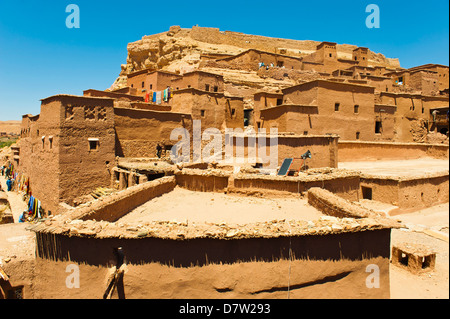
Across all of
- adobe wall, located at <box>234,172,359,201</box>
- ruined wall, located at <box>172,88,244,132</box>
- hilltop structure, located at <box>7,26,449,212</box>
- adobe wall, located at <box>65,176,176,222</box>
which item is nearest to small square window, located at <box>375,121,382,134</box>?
hilltop structure, located at <box>7,26,449,212</box>

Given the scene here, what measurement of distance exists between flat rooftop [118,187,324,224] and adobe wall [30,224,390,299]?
1.93 metres

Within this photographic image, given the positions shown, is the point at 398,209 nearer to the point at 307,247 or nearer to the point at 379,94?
the point at 307,247

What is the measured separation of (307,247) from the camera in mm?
4762

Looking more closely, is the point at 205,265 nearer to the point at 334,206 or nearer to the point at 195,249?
the point at 195,249

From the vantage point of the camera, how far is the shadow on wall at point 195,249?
15.0 ft

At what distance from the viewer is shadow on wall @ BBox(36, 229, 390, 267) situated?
458 centimetres

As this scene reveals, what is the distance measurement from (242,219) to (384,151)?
1672 cm

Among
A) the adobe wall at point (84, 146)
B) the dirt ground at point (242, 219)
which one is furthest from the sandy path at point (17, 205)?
the dirt ground at point (242, 219)

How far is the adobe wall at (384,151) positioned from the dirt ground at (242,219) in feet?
27.1

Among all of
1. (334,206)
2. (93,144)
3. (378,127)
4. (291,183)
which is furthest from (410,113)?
(93,144)

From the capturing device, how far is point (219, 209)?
815 centimetres

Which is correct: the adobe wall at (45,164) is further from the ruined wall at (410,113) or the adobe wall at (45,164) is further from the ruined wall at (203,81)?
the ruined wall at (410,113)

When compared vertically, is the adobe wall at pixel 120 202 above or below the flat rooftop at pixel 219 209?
above

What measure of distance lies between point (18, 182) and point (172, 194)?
58.3 feet
